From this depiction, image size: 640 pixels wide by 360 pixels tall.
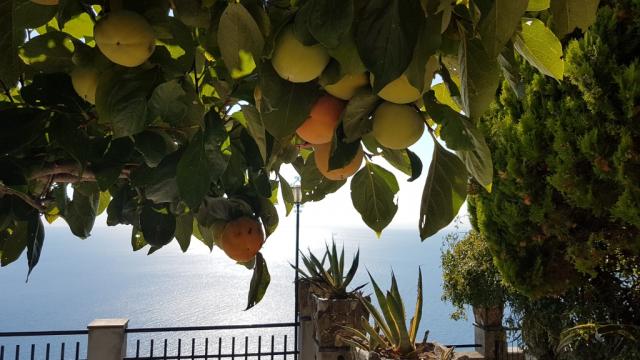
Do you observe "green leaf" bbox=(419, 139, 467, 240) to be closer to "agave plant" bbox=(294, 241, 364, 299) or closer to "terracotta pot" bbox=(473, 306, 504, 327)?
"agave plant" bbox=(294, 241, 364, 299)

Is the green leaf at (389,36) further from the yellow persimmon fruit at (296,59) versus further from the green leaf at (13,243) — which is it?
the green leaf at (13,243)

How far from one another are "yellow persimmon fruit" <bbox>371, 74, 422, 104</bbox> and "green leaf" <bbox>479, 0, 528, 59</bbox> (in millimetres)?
81

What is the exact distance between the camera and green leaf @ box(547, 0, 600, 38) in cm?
40

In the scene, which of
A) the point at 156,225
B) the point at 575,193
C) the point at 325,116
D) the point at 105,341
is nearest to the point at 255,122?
the point at 325,116

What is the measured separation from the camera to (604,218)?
118 inches

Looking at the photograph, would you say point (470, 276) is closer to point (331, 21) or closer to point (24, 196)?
point (24, 196)

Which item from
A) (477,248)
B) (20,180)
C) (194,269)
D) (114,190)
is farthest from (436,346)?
(194,269)

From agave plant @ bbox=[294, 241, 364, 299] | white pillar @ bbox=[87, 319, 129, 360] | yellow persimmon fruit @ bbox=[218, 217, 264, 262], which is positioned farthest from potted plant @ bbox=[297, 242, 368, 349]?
yellow persimmon fruit @ bbox=[218, 217, 264, 262]

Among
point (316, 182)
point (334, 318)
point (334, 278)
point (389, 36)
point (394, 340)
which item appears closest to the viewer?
point (389, 36)

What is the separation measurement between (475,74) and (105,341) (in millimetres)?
4628

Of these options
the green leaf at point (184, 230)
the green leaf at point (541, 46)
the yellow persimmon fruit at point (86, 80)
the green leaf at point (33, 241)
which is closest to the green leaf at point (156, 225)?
the green leaf at point (184, 230)

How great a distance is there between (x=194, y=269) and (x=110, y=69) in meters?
41.8

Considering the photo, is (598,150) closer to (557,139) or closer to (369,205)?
(557,139)

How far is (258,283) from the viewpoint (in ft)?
2.85
